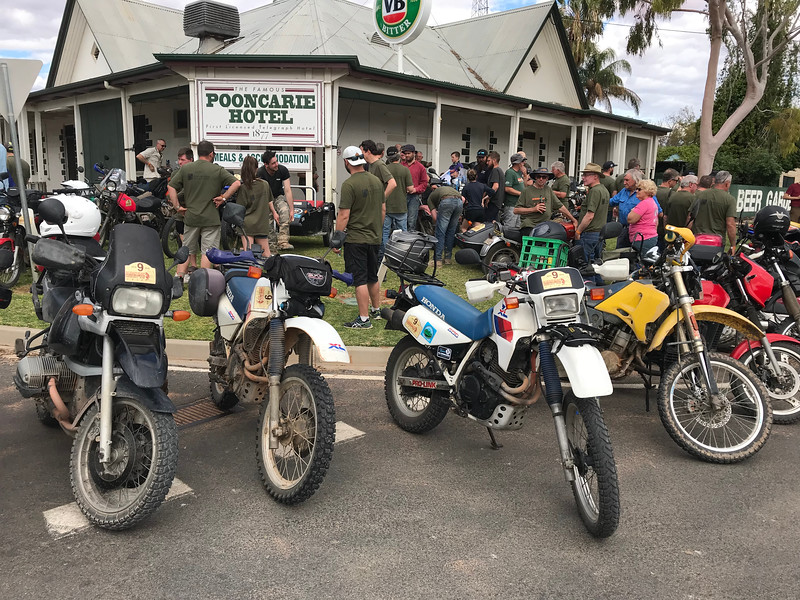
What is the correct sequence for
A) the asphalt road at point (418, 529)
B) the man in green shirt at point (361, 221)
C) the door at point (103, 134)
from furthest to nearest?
the door at point (103, 134) → the man in green shirt at point (361, 221) → the asphalt road at point (418, 529)

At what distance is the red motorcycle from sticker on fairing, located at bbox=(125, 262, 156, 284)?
390 cm

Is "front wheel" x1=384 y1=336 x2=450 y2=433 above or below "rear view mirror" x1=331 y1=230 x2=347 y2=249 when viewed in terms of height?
below

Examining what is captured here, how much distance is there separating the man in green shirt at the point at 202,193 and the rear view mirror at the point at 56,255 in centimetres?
507

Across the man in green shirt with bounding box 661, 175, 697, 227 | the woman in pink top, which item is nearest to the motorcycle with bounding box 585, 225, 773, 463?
the woman in pink top

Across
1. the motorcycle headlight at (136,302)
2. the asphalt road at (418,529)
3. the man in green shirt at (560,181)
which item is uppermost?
the man in green shirt at (560,181)

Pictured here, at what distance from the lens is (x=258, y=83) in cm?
1377

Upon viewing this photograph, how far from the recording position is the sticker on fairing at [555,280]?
354cm

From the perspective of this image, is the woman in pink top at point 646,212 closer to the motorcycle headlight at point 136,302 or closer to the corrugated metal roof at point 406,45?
the motorcycle headlight at point 136,302

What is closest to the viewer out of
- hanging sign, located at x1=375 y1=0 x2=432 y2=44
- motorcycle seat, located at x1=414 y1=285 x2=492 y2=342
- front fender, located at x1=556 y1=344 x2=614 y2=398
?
front fender, located at x1=556 y1=344 x2=614 y2=398

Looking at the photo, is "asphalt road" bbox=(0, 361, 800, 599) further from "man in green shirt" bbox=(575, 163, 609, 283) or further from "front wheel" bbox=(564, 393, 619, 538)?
"man in green shirt" bbox=(575, 163, 609, 283)

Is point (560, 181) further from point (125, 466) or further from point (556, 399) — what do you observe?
point (125, 466)

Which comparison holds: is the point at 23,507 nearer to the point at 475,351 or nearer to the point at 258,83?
the point at 475,351

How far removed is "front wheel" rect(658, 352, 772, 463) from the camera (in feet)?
13.8

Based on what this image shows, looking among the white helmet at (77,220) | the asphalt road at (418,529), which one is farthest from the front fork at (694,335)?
the white helmet at (77,220)
